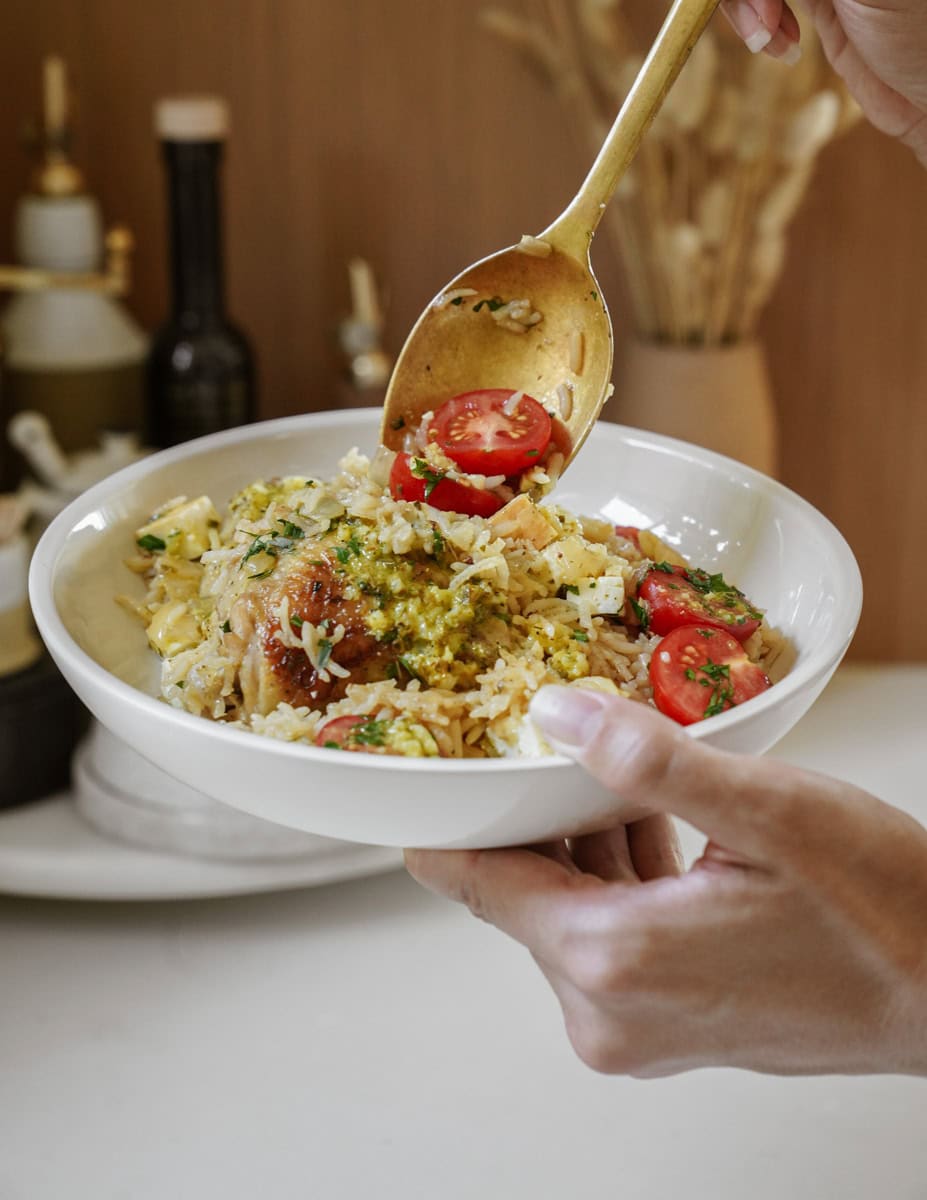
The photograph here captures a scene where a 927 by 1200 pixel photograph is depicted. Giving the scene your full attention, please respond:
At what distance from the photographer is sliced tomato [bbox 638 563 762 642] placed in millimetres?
950

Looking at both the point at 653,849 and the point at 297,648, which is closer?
the point at 297,648

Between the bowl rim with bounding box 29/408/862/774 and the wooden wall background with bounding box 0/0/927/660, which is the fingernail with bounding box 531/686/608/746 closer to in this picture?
the bowl rim with bounding box 29/408/862/774

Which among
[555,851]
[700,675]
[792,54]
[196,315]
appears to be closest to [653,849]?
[555,851]

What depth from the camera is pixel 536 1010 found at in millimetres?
1645

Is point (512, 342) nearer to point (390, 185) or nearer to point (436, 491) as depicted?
point (436, 491)

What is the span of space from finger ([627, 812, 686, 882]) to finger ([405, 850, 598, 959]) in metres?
0.21

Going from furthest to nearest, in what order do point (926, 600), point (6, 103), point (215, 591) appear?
point (926, 600) < point (6, 103) < point (215, 591)

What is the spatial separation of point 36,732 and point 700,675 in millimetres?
1187

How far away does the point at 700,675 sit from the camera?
89 centimetres

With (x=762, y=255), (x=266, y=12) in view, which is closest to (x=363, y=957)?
(x=762, y=255)

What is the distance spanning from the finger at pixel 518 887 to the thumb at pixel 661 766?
4.8 inches

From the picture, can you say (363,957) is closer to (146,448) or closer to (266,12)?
(146,448)

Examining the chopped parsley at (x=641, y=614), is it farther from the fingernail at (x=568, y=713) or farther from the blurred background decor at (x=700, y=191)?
the blurred background decor at (x=700, y=191)

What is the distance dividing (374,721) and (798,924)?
281 mm
